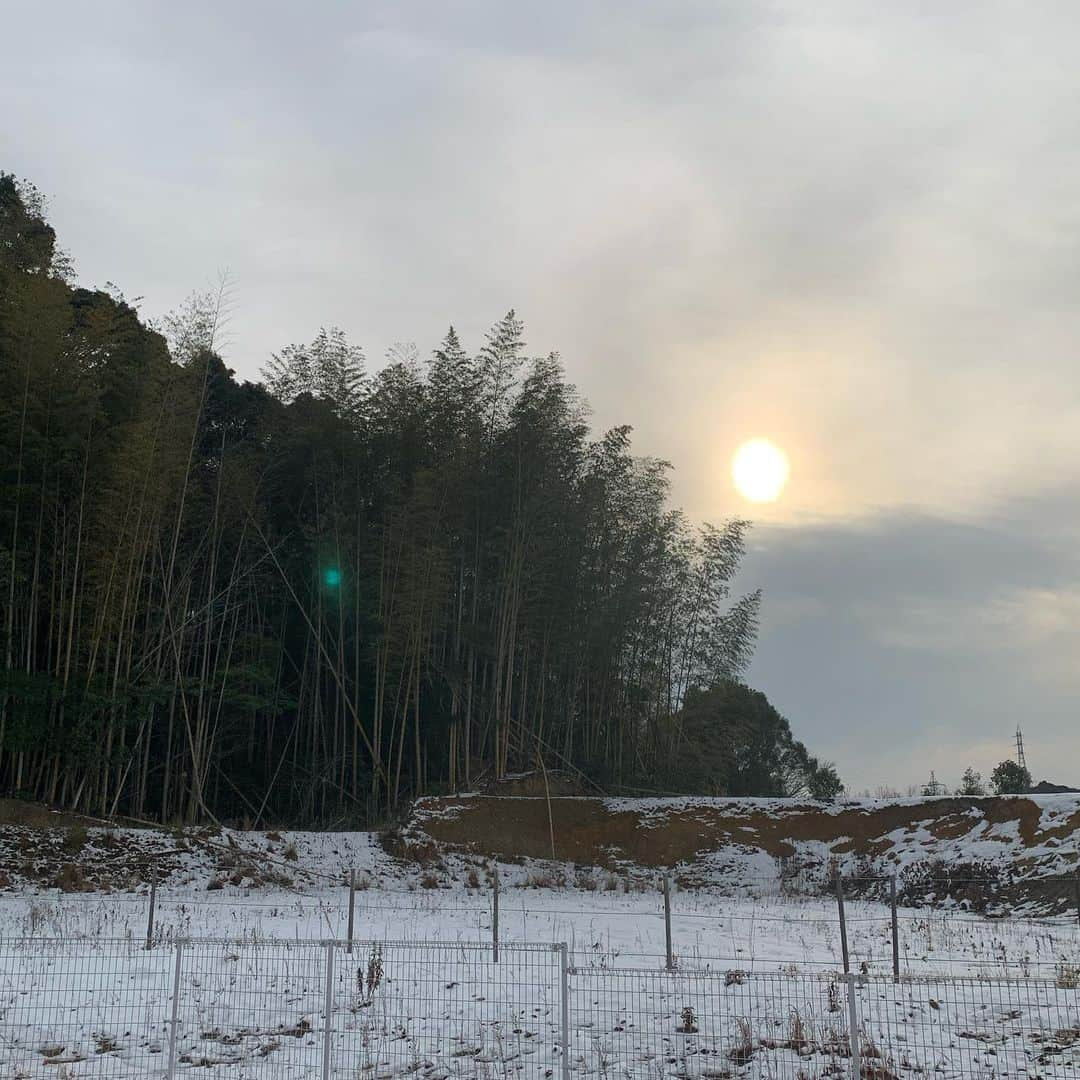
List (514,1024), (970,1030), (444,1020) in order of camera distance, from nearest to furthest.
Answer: (970,1030) < (514,1024) < (444,1020)

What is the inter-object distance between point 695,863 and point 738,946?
897 cm

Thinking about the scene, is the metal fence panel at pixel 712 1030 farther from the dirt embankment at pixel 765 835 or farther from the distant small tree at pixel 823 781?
the distant small tree at pixel 823 781

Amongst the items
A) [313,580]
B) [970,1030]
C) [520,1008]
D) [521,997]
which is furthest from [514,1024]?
[313,580]

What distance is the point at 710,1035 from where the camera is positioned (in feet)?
24.2

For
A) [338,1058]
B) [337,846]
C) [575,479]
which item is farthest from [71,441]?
[338,1058]

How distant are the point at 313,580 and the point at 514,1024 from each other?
1737 cm

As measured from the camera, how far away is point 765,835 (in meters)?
21.2

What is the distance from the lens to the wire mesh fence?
22.4 ft

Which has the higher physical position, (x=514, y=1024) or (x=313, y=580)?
(x=313, y=580)

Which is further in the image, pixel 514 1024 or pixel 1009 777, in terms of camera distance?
pixel 1009 777

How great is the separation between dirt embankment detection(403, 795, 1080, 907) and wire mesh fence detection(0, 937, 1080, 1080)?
10.3m

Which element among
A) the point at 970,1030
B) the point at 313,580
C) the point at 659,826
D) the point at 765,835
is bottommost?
the point at 970,1030

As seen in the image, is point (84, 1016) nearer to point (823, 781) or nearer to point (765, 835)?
point (765, 835)

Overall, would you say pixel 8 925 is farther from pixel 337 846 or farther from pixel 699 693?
pixel 699 693
